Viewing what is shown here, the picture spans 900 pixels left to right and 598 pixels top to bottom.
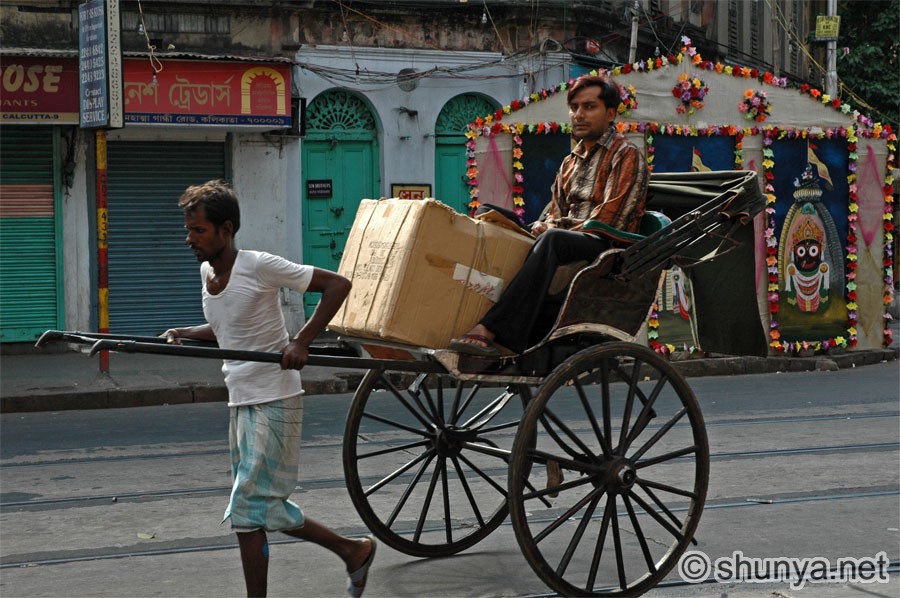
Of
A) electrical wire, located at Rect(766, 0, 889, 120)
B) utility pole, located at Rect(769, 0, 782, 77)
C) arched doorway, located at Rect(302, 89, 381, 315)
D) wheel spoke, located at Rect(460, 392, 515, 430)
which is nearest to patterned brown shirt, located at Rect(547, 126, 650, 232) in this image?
wheel spoke, located at Rect(460, 392, 515, 430)

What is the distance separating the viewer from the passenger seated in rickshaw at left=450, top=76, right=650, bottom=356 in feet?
16.7

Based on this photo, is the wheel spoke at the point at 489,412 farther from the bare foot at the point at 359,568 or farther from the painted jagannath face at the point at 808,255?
the painted jagannath face at the point at 808,255

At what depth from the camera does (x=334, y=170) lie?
17703 millimetres

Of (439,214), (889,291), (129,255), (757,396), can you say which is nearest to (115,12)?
(129,255)

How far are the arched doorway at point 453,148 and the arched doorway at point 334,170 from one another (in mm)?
992

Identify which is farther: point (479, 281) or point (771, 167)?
point (771, 167)

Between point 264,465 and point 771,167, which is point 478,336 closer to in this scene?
point 264,465

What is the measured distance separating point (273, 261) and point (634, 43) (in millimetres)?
13998

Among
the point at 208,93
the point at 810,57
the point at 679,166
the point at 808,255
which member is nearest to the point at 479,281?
the point at 679,166

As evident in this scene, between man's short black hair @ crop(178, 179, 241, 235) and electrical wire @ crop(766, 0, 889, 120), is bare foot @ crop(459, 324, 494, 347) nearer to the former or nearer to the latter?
man's short black hair @ crop(178, 179, 241, 235)

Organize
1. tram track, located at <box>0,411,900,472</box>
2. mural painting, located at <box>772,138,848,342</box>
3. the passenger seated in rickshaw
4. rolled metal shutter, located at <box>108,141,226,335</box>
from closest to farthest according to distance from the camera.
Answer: the passenger seated in rickshaw < tram track, located at <box>0,411,900,472</box> < mural painting, located at <box>772,138,848,342</box> < rolled metal shutter, located at <box>108,141,226,335</box>

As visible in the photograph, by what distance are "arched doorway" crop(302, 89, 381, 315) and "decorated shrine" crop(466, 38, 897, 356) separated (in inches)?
193

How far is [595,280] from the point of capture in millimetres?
5117

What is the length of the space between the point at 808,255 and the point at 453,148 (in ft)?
19.0
